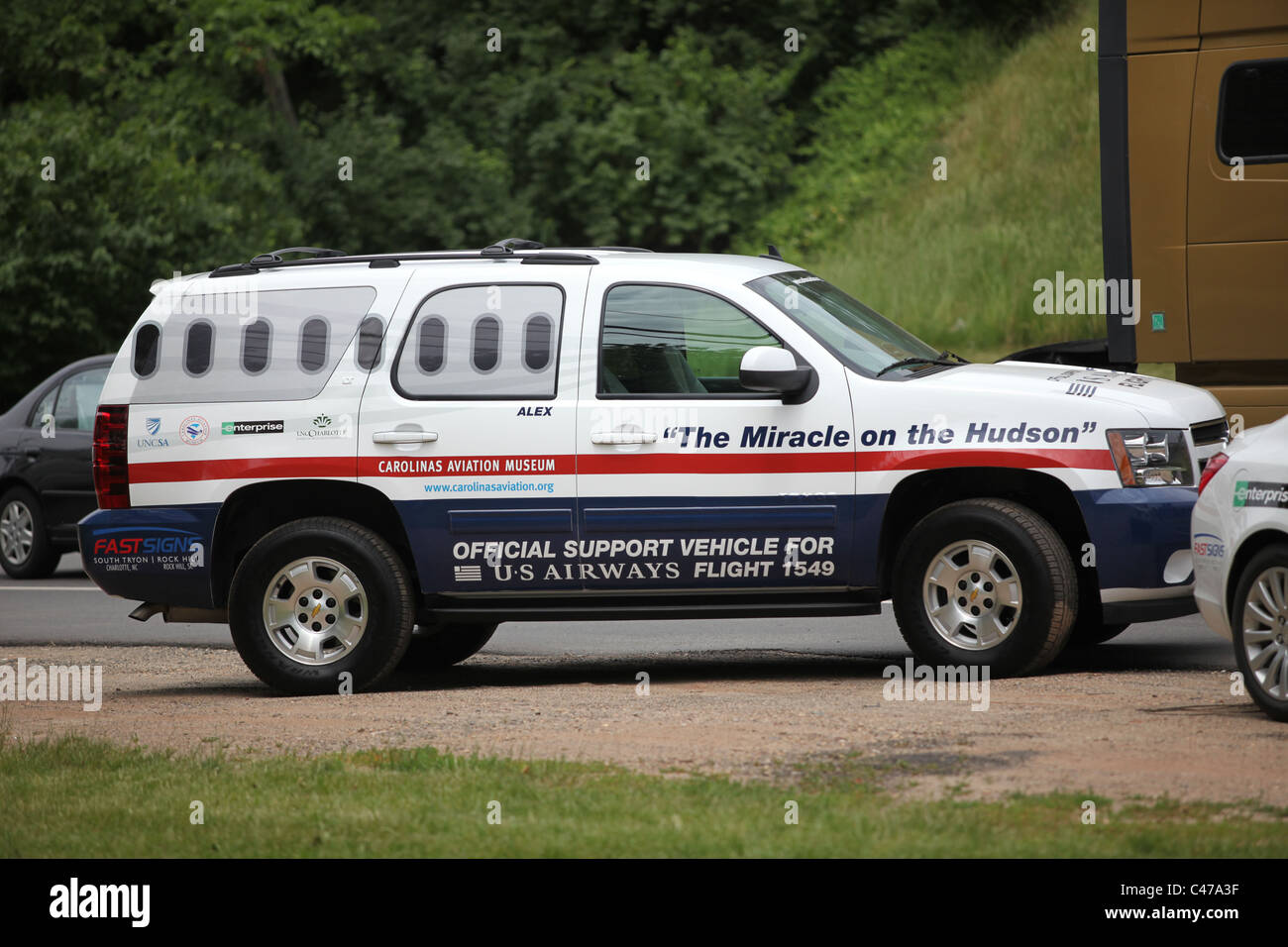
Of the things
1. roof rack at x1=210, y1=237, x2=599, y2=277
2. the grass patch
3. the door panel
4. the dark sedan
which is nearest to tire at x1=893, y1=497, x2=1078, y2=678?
the door panel

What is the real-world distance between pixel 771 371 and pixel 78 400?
372 inches

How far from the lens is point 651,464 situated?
8531mm

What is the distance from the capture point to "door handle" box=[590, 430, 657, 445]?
8.52 meters

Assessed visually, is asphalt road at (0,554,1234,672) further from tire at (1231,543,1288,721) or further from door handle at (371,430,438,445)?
door handle at (371,430,438,445)

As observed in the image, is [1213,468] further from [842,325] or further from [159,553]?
[159,553]

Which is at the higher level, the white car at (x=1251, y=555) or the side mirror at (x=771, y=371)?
the side mirror at (x=771, y=371)

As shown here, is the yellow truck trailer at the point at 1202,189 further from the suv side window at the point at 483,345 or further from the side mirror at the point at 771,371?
the suv side window at the point at 483,345

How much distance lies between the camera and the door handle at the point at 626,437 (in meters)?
8.52

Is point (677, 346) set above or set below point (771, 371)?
above

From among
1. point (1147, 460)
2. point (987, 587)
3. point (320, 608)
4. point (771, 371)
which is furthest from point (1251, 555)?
point (320, 608)

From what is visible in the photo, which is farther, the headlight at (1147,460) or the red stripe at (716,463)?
the red stripe at (716,463)

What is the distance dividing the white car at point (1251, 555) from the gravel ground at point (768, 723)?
10.0 inches

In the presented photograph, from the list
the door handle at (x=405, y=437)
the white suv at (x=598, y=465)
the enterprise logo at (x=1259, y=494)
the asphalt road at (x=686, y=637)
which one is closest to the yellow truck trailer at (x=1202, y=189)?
the asphalt road at (x=686, y=637)

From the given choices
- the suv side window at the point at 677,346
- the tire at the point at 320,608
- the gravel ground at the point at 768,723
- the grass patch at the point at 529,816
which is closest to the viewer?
A: the grass patch at the point at 529,816
